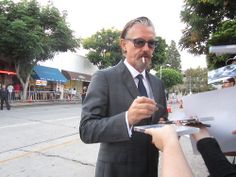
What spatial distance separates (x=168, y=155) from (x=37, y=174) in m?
4.85

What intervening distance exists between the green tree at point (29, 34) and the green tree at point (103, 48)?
1058 centimetres

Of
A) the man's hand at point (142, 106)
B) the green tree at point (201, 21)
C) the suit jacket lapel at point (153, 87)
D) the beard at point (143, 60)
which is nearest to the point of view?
the man's hand at point (142, 106)

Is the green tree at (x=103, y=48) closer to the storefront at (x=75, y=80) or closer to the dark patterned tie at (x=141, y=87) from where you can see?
the storefront at (x=75, y=80)

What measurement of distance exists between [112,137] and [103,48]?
38830 mm

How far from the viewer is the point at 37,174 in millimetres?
5758

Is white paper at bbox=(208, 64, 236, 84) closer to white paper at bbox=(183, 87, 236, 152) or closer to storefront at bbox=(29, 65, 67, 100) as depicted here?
white paper at bbox=(183, 87, 236, 152)

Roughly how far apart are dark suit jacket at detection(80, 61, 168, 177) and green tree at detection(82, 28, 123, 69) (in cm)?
3696

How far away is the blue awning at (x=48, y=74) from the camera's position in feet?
93.3

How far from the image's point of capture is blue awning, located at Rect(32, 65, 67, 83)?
28445 mm

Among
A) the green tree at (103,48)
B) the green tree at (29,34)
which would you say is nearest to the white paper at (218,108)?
the green tree at (29,34)

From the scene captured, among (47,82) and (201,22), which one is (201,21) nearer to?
(201,22)

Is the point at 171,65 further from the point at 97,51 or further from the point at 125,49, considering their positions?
the point at 125,49

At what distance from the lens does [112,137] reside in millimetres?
1850

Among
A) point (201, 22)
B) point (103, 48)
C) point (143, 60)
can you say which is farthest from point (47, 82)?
point (143, 60)
